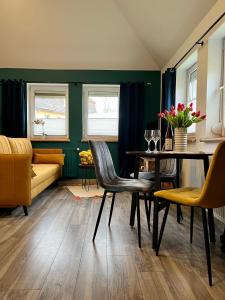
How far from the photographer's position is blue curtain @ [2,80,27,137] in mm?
→ 5285

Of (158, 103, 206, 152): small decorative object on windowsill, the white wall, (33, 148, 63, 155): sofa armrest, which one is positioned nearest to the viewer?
(158, 103, 206, 152): small decorative object on windowsill

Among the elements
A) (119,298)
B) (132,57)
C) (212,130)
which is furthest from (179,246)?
(132,57)

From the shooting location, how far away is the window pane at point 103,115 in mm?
5645

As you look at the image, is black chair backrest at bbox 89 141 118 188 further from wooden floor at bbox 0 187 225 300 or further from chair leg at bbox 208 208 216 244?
chair leg at bbox 208 208 216 244

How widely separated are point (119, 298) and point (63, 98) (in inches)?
189

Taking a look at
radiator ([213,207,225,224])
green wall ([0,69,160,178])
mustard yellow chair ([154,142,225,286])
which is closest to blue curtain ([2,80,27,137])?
green wall ([0,69,160,178])

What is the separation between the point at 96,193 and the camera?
→ 4207mm

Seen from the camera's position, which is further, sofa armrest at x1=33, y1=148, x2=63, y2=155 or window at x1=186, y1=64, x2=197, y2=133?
sofa armrest at x1=33, y1=148, x2=63, y2=155

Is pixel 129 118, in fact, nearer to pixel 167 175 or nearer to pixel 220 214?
pixel 167 175

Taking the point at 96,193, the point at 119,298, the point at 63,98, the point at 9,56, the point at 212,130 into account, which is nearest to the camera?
the point at 119,298

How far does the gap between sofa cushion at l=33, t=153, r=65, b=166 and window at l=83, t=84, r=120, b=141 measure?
0.82 meters

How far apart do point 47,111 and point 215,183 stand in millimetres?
4694

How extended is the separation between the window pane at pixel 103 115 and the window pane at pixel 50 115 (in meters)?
0.60

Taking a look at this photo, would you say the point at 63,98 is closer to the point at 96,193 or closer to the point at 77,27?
the point at 77,27
